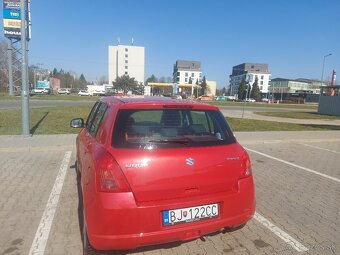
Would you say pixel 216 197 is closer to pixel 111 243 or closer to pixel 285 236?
pixel 111 243

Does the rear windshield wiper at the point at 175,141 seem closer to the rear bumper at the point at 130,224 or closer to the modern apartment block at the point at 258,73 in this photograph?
the rear bumper at the point at 130,224

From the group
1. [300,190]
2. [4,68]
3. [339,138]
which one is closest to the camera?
[300,190]

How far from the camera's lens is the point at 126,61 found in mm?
126375

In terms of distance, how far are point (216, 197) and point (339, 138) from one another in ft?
37.0

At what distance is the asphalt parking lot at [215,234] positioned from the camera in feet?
11.0

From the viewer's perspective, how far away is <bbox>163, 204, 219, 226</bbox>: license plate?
2.76m

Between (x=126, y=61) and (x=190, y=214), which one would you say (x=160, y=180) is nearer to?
(x=190, y=214)

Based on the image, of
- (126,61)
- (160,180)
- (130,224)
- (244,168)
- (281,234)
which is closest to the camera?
(130,224)

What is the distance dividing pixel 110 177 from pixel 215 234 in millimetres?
1555

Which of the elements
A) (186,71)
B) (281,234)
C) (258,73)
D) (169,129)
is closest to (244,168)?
(169,129)

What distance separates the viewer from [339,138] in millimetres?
12250

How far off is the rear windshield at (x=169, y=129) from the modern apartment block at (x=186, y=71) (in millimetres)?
140676

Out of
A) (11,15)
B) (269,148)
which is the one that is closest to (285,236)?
(269,148)

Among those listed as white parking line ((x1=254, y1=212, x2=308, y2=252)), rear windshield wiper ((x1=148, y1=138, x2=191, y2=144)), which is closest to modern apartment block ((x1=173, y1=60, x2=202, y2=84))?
white parking line ((x1=254, y1=212, x2=308, y2=252))
